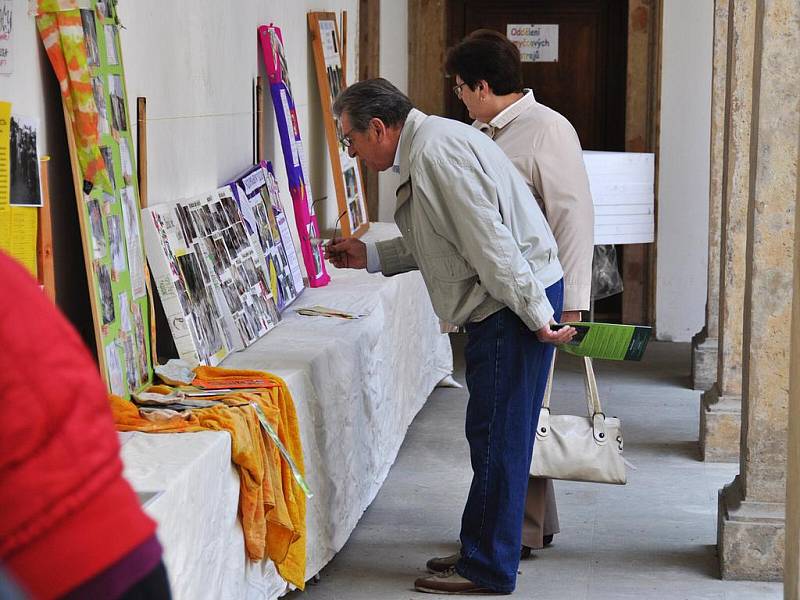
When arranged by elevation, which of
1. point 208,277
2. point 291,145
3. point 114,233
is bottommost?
point 208,277

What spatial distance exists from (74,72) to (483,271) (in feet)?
3.81

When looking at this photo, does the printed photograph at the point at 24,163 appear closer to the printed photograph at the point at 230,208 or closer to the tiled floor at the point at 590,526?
the printed photograph at the point at 230,208

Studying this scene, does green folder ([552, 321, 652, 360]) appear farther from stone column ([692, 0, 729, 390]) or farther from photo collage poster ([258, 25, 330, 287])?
stone column ([692, 0, 729, 390])

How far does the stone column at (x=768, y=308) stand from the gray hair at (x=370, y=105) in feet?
3.93

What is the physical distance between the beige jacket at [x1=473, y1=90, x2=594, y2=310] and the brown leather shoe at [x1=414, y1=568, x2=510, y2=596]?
89 centimetres

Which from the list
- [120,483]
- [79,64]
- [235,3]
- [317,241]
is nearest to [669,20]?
[317,241]

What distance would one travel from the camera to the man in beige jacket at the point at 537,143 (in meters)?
3.81

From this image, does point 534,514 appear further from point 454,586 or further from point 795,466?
point 795,466

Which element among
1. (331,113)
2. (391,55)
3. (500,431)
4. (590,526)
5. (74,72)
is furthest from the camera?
(391,55)

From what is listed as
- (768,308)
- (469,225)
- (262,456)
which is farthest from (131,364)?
(768,308)

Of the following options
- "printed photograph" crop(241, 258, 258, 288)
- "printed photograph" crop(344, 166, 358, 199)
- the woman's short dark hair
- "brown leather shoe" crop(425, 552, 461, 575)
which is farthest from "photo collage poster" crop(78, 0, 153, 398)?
"printed photograph" crop(344, 166, 358, 199)

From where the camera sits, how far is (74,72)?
2.98 meters

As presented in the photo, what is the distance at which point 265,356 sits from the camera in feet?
12.7

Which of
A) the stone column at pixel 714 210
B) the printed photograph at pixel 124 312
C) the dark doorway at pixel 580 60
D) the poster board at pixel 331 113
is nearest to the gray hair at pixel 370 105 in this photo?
the printed photograph at pixel 124 312
